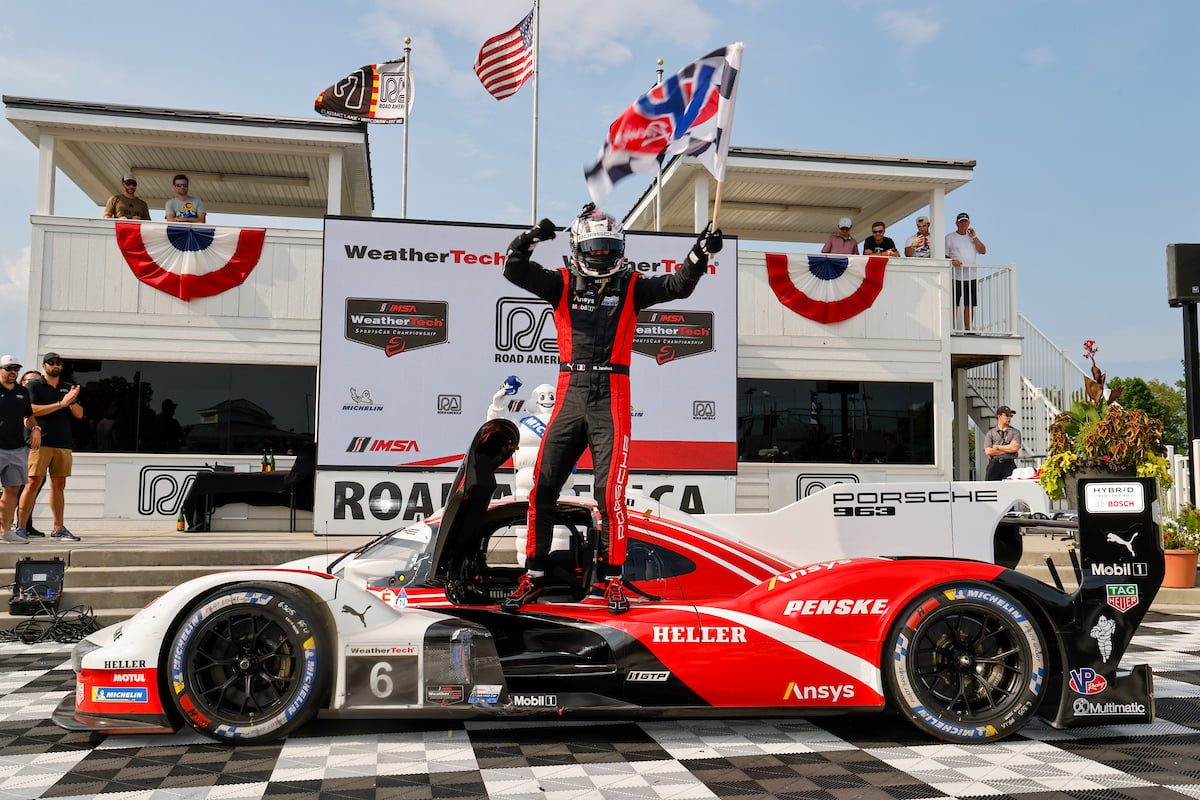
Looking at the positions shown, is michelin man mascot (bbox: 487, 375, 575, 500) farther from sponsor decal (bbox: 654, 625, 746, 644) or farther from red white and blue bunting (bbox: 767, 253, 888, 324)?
red white and blue bunting (bbox: 767, 253, 888, 324)

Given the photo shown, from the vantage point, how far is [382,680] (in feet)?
12.3

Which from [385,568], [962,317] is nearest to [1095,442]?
[962,317]

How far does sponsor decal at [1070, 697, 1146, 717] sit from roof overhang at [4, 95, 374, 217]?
11.7 m

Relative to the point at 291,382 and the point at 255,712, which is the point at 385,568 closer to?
the point at 255,712

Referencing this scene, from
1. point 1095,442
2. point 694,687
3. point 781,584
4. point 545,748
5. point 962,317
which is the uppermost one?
point 962,317

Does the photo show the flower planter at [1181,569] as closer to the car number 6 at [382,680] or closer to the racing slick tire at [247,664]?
the car number 6 at [382,680]

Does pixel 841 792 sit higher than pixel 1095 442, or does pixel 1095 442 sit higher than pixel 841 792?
pixel 1095 442

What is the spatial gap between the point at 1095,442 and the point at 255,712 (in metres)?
8.09

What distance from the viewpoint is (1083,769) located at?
3.37 m

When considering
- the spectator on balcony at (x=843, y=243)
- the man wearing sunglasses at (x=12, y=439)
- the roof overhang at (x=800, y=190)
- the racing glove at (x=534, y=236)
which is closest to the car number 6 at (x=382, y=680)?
the racing glove at (x=534, y=236)

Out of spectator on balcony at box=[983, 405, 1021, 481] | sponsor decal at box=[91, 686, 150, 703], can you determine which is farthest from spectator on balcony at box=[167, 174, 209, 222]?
spectator on balcony at box=[983, 405, 1021, 481]

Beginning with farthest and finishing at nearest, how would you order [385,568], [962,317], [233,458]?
[962,317] < [233,458] < [385,568]

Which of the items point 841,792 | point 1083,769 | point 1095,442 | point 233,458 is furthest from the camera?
point 233,458

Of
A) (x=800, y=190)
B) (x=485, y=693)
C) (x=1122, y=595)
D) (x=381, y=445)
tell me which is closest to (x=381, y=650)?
(x=485, y=693)
